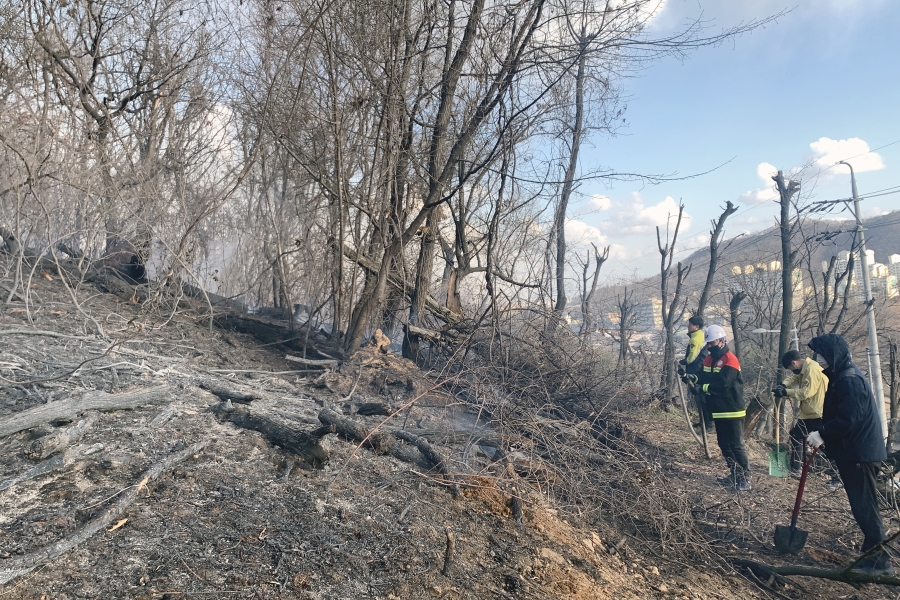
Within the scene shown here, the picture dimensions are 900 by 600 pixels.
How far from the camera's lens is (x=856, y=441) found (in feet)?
14.1

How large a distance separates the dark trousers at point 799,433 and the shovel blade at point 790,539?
914 millimetres

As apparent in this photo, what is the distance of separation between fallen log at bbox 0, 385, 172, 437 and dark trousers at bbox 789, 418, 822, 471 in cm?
556

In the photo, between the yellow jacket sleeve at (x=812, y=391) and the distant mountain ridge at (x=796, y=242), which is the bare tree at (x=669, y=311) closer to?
the distant mountain ridge at (x=796, y=242)

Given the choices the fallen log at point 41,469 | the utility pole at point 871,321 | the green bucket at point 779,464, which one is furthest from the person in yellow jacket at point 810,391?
the utility pole at point 871,321

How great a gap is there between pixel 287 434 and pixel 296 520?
37.3 inches

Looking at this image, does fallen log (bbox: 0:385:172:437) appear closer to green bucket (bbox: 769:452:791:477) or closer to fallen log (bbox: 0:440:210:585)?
fallen log (bbox: 0:440:210:585)

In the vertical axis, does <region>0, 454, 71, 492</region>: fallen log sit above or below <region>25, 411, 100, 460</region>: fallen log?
below

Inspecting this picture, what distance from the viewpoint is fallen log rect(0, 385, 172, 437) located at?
322cm

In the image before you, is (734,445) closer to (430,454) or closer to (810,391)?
(810,391)

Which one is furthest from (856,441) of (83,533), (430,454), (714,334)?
(83,533)

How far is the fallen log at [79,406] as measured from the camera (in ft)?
10.5

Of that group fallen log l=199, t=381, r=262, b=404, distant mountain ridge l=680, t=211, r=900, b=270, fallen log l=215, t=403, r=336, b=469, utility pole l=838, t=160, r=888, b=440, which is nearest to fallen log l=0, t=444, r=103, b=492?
fallen log l=215, t=403, r=336, b=469

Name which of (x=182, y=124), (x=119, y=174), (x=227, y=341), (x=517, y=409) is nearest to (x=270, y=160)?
(x=182, y=124)

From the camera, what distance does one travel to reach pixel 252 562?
8.27ft
